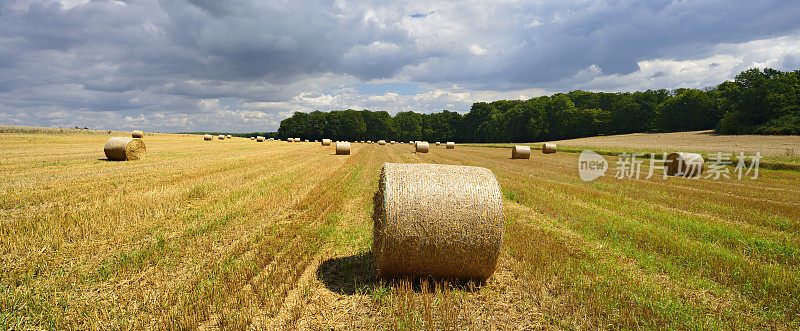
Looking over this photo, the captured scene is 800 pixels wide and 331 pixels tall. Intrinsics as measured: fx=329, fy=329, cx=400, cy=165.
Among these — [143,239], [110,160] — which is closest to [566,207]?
[143,239]

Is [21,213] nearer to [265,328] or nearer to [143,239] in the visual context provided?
[143,239]

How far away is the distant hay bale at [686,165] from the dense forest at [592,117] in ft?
131

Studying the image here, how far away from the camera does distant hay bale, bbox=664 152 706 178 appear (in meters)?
17.2

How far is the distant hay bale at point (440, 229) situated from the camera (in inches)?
170

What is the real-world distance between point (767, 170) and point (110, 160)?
3579cm

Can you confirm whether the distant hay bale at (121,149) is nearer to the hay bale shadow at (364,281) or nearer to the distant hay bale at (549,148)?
the hay bale shadow at (364,281)

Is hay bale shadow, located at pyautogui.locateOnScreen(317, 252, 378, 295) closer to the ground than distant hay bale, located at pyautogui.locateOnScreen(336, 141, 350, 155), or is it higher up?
closer to the ground

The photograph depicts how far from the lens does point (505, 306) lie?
13.4 ft

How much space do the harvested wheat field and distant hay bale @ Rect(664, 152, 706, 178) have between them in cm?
880

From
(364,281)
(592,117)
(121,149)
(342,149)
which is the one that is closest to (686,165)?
(364,281)

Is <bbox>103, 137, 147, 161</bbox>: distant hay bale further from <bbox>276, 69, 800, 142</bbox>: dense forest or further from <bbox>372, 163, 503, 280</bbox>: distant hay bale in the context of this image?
<bbox>276, 69, 800, 142</bbox>: dense forest

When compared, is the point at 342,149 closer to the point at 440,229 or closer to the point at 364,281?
the point at 364,281

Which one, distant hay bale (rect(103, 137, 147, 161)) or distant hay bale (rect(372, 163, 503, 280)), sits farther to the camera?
distant hay bale (rect(103, 137, 147, 161))

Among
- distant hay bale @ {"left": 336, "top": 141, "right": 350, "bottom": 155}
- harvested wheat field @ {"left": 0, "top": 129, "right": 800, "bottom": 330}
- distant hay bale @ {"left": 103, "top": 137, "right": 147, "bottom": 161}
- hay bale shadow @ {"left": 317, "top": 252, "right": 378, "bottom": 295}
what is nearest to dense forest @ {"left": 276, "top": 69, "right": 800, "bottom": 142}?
distant hay bale @ {"left": 336, "top": 141, "right": 350, "bottom": 155}
